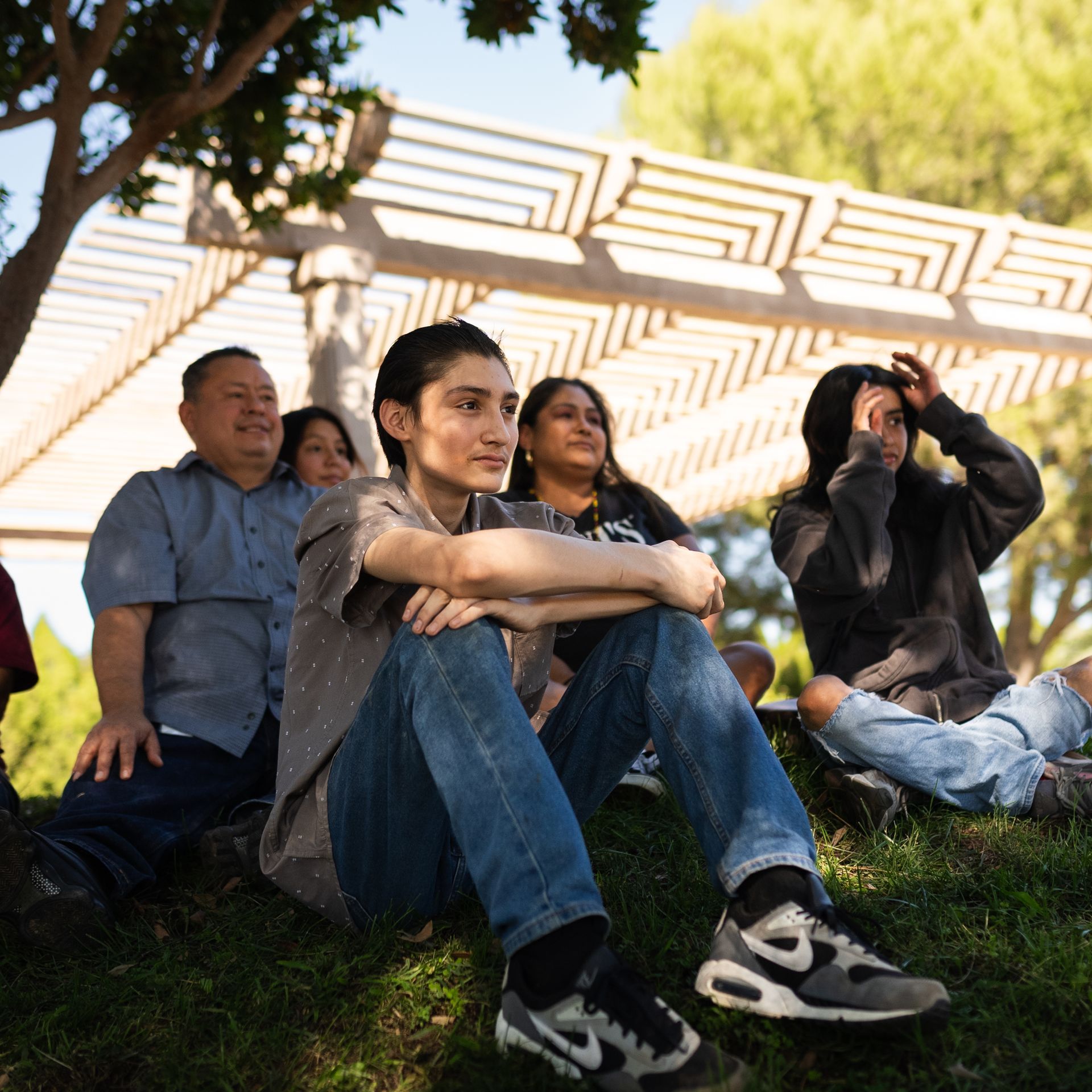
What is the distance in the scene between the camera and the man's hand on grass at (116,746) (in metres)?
3.21

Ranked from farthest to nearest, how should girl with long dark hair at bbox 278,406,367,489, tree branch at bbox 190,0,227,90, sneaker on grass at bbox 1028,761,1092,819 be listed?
girl with long dark hair at bbox 278,406,367,489 < tree branch at bbox 190,0,227,90 < sneaker on grass at bbox 1028,761,1092,819

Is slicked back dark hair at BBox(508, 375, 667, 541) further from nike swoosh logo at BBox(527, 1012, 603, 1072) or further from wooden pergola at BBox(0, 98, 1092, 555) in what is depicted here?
nike swoosh logo at BBox(527, 1012, 603, 1072)

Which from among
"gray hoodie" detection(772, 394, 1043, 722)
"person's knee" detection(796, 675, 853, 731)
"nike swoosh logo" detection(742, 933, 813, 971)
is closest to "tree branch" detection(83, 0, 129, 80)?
"gray hoodie" detection(772, 394, 1043, 722)

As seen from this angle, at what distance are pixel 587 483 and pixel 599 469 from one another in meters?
0.08

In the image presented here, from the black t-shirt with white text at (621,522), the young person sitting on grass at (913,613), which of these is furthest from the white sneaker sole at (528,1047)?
the black t-shirt with white text at (621,522)

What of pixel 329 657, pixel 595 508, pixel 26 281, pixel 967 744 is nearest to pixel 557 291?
pixel 595 508

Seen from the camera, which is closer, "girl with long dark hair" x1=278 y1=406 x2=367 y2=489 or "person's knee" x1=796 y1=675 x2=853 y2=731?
"person's knee" x1=796 y1=675 x2=853 y2=731

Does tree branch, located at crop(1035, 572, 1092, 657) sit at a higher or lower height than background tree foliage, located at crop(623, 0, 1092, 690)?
lower

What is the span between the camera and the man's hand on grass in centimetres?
321

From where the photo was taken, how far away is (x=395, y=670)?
2.21 metres

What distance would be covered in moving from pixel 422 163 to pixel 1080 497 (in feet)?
40.9

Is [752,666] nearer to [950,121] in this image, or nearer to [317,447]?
[317,447]

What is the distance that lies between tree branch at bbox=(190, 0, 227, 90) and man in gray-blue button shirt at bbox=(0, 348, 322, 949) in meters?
1.11

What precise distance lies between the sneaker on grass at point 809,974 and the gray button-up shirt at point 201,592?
6.29 feet
